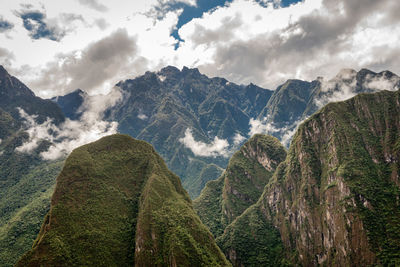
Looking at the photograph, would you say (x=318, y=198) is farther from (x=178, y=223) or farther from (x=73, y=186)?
(x=73, y=186)

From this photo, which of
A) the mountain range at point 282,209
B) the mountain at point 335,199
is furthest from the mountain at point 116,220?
the mountain at point 335,199

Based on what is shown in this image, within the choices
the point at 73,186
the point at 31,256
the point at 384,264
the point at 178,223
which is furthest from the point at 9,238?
the point at 384,264

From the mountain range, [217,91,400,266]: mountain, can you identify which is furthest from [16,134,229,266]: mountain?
[217,91,400,266]: mountain

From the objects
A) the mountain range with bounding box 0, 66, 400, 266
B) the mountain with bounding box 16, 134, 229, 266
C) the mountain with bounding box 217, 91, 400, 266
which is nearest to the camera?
the mountain with bounding box 16, 134, 229, 266

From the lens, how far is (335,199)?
131 m

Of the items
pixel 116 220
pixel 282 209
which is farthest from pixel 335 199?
pixel 116 220

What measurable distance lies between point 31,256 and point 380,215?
136996 mm

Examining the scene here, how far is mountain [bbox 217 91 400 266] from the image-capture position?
11788 cm

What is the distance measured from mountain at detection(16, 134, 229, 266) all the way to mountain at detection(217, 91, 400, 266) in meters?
52.2

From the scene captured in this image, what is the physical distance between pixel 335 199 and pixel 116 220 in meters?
103

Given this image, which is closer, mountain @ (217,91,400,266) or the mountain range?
the mountain range

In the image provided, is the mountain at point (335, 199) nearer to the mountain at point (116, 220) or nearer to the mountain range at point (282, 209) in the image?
the mountain range at point (282, 209)

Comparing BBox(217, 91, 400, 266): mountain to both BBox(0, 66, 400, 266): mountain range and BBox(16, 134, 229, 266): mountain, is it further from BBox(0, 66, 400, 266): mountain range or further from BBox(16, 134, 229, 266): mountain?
BBox(16, 134, 229, 266): mountain

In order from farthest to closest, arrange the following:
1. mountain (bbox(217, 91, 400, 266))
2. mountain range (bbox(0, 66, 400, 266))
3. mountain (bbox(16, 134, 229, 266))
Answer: mountain (bbox(217, 91, 400, 266)) < mountain range (bbox(0, 66, 400, 266)) < mountain (bbox(16, 134, 229, 266))
